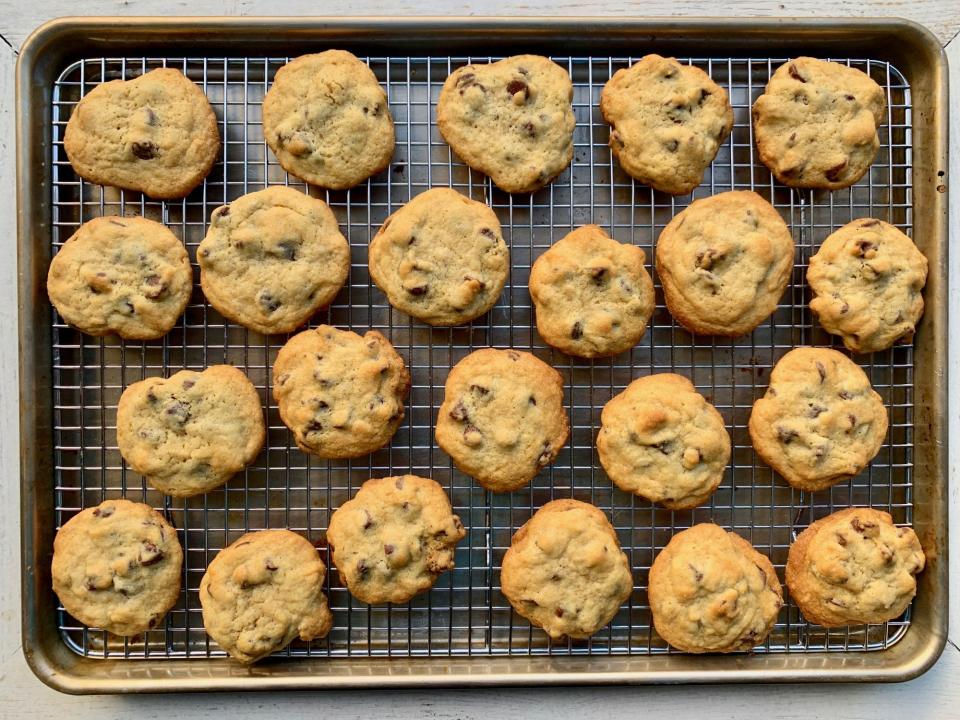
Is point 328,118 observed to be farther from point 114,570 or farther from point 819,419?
point 819,419

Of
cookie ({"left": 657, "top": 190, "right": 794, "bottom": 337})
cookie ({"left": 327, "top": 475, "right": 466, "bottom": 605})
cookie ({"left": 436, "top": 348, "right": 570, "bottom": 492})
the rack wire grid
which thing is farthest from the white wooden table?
cookie ({"left": 436, "top": 348, "right": 570, "bottom": 492})

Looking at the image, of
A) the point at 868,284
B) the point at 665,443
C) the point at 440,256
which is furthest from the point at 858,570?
the point at 440,256

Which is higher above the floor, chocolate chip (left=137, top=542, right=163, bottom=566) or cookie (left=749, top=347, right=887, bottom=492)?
cookie (left=749, top=347, right=887, bottom=492)

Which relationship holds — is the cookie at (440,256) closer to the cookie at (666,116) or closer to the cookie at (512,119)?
the cookie at (512,119)

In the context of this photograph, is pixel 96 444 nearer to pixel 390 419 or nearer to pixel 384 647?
pixel 390 419

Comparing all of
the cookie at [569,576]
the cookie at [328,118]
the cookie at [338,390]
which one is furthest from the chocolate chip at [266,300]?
the cookie at [569,576]

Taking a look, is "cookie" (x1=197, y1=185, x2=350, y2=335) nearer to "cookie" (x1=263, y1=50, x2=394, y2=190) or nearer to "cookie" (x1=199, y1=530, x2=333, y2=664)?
"cookie" (x1=263, y1=50, x2=394, y2=190)

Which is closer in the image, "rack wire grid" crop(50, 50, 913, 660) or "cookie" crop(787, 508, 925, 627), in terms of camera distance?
"cookie" crop(787, 508, 925, 627)
